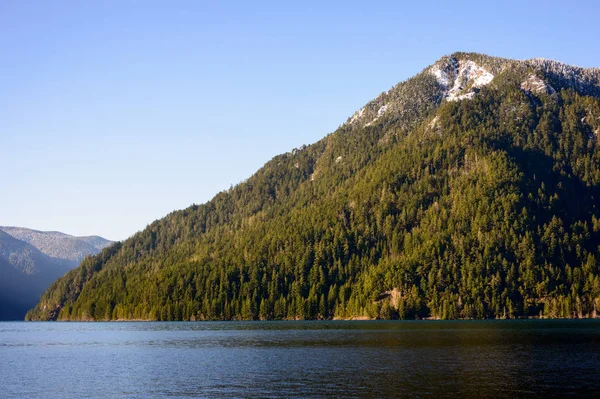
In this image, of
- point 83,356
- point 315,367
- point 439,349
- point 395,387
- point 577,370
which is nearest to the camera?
point 395,387

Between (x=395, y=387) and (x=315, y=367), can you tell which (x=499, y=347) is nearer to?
(x=315, y=367)

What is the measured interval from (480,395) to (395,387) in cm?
1075

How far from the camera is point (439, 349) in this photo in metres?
124

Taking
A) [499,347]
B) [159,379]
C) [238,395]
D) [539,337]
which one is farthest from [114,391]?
[539,337]

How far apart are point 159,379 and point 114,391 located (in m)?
10.4

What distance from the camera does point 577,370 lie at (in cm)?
9025

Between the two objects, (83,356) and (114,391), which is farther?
(83,356)

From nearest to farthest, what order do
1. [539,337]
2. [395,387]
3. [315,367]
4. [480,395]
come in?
[480,395], [395,387], [315,367], [539,337]

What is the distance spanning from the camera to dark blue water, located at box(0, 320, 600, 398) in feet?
261

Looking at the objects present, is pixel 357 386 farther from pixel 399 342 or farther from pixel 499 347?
pixel 399 342

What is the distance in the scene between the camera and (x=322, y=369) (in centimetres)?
9988

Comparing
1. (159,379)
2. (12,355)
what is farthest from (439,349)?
(12,355)

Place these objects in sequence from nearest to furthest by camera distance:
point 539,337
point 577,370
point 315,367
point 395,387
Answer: point 395,387, point 577,370, point 315,367, point 539,337

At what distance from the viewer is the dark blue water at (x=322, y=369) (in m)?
79.6
